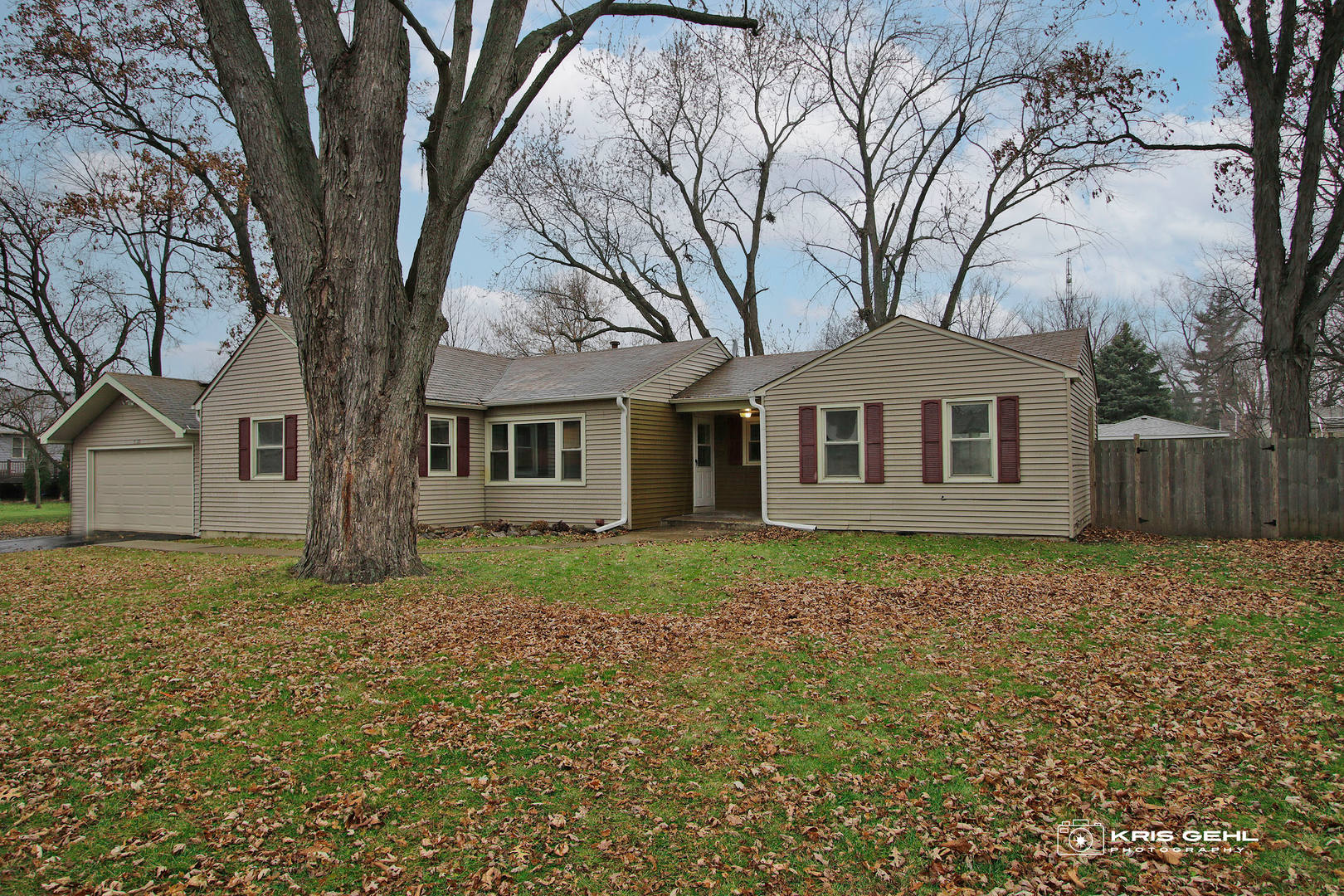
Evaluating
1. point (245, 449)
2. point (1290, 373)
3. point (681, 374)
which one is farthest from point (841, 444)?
point (245, 449)

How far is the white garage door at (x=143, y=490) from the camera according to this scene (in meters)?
17.4

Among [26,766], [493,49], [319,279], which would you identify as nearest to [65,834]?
[26,766]

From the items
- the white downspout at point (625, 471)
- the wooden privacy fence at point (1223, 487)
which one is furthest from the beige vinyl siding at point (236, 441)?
the wooden privacy fence at point (1223, 487)

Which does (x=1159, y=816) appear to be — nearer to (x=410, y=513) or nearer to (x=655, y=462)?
(x=410, y=513)

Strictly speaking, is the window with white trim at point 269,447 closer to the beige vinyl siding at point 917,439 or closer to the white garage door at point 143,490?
the white garage door at point 143,490

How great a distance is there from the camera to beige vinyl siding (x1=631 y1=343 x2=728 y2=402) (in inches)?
623

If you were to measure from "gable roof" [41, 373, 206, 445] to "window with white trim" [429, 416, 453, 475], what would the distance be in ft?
19.4

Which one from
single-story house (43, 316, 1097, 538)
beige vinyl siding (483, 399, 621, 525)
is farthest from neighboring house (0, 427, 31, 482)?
beige vinyl siding (483, 399, 621, 525)

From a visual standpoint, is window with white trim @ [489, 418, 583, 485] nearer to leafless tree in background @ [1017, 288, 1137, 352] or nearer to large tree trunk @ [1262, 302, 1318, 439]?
large tree trunk @ [1262, 302, 1318, 439]

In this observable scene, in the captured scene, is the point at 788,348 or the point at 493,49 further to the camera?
the point at 788,348

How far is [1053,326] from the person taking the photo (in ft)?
129

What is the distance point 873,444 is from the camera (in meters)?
13.7

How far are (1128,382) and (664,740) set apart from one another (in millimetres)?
33405

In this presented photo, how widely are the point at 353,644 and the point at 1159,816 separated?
5569 mm
